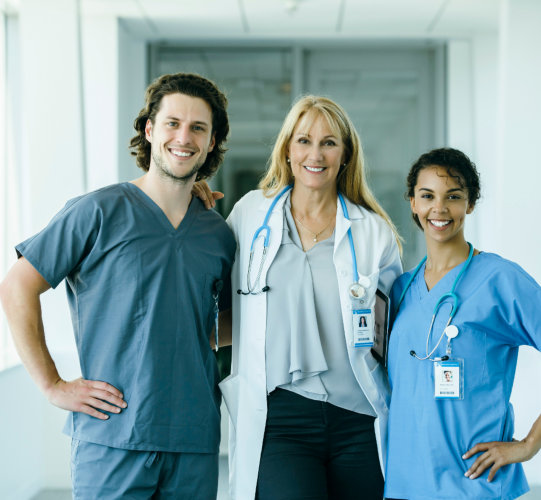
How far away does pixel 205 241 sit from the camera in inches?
65.9

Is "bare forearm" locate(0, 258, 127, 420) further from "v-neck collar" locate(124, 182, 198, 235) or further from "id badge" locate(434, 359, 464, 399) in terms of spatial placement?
"id badge" locate(434, 359, 464, 399)

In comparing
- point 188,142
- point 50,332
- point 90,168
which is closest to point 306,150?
point 188,142

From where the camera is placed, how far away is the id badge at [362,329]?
5.37ft

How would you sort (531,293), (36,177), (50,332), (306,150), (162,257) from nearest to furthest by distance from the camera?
(531,293), (162,257), (306,150), (50,332), (36,177)

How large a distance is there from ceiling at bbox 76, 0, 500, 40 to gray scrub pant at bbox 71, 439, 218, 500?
316 centimetres

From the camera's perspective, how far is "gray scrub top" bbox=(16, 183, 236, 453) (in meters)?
1.48

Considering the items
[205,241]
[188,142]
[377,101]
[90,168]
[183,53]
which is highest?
[183,53]

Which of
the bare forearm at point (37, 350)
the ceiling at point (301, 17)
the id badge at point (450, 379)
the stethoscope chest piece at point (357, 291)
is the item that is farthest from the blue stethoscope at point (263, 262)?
the ceiling at point (301, 17)

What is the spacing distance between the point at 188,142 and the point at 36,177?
2350 millimetres

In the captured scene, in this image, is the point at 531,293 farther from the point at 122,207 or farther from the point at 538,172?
the point at 538,172

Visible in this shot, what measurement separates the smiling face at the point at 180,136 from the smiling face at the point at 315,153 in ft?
0.93

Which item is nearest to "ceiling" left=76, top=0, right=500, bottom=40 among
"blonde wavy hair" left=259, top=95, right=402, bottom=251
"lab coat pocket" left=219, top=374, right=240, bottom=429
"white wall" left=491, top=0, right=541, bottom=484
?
"white wall" left=491, top=0, right=541, bottom=484

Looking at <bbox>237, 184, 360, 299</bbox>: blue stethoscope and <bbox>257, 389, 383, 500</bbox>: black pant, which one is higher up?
<bbox>237, 184, 360, 299</bbox>: blue stethoscope

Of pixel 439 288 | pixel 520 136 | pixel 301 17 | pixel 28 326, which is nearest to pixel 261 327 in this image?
pixel 439 288
